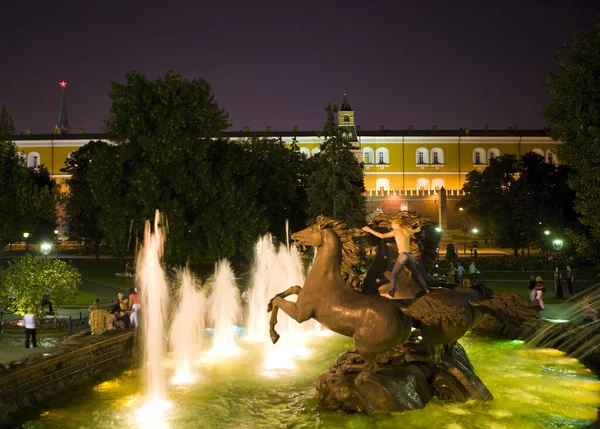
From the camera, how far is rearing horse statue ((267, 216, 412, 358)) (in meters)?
7.75

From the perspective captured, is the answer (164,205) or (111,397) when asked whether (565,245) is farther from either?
(111,397)

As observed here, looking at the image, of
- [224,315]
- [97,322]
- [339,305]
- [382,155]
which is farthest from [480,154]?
[339,305]

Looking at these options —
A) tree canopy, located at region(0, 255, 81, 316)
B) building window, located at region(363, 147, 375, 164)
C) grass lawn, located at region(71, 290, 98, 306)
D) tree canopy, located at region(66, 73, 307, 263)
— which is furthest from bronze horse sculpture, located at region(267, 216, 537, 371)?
building window, located at region(363, 147, 375, 164)

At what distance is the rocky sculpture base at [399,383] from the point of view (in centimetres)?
816

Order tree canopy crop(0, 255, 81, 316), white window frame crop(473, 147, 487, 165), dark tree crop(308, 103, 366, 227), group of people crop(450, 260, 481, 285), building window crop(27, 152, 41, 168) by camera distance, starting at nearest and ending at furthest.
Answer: tree canopy crop(0, 255, 81, 316) < group of people crop(450, 260, 481, 285) < dark tree crop(308, 103, 366, 227) < building window crop(27, 152, 41, 168) < white window frame crop(473, 147, 487, 165)

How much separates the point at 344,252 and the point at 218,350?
5973 millimetres

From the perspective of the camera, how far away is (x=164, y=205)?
2538 cm

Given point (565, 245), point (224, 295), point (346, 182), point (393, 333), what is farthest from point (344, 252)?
point (565, 245)

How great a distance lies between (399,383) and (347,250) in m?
2.04

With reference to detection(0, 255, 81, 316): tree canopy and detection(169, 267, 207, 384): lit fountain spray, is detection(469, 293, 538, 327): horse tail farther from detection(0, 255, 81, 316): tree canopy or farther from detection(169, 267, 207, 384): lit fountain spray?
detection(0, 255, 81, 316): tree canopy

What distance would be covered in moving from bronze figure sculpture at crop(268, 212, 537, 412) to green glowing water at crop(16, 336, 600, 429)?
1.04 ft

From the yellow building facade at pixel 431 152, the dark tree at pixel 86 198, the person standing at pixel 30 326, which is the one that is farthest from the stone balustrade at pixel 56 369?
the yellow building facade at pixel 431 152

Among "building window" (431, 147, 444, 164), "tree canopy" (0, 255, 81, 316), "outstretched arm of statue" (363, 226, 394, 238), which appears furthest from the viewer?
"building window" (431, 147, 444, 164)

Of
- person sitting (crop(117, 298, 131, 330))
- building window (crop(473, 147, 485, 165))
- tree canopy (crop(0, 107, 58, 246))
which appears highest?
building window (crop(473, 147, 485, 165))
